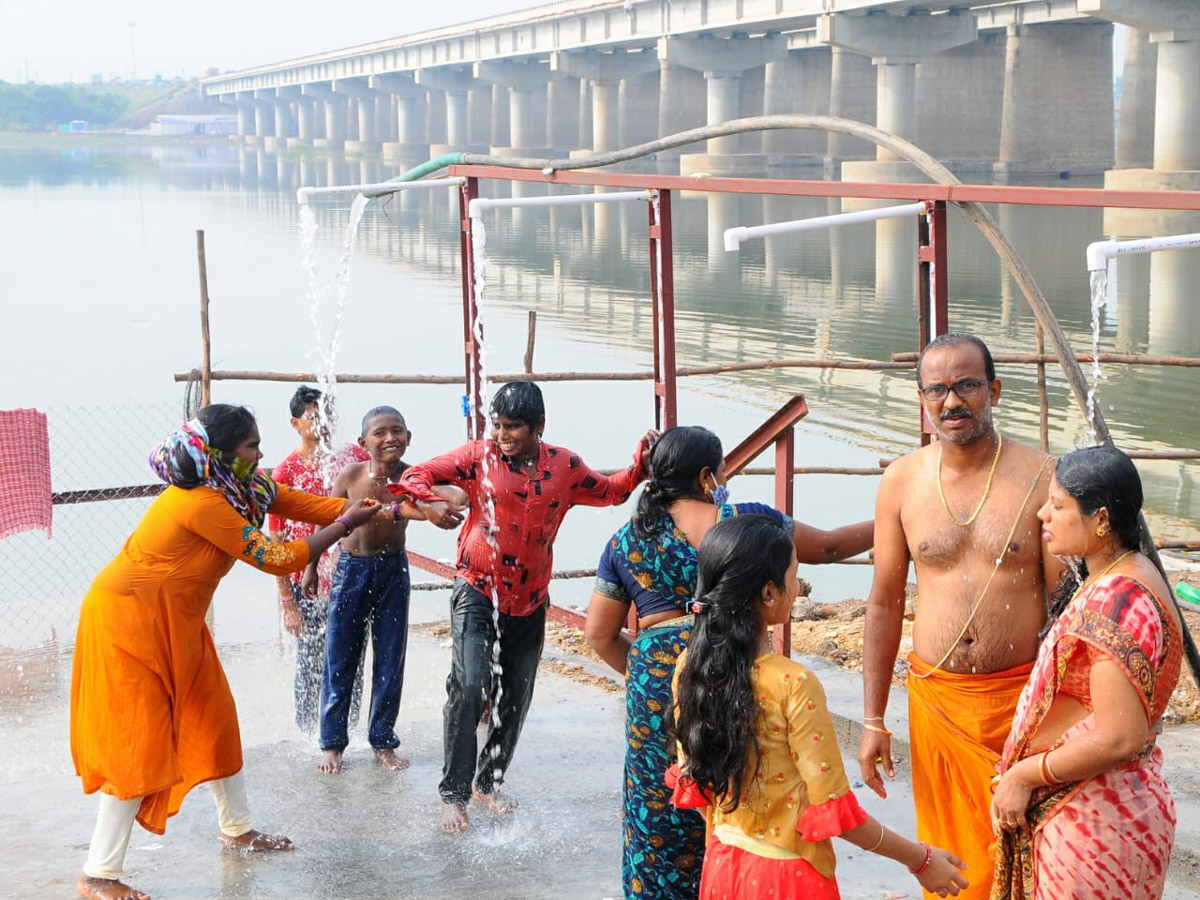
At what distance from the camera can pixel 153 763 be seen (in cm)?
396

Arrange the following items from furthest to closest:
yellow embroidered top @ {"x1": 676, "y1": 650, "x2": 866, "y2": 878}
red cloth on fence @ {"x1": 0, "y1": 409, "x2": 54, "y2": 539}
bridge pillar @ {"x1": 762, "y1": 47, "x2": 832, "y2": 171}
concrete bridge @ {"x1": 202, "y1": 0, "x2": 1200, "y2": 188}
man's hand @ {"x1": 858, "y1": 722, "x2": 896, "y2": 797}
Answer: bridge pillar @ {"x1": 762, "y1": 47, "x2": 832, "y2": 171} < concrete bridge @ {"x1": 202, "y1": 0, "x2": 1200, "y2": 188} < red cloth on fence @ {"x1": 0, "y1": 409, "x2": 54, "y2": 539} < man's hand @ {"x1": 858, "y1": 722, "x2": 896, "y2": 797} < yellow embroidered top @ {"x1": 676, "y1": 650, "x2": 866, "y2": 878}

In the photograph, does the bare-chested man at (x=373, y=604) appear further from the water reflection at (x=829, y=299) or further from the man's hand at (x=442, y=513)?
the water reflection at (x=829, y=299)

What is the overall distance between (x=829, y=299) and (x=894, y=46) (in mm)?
16005

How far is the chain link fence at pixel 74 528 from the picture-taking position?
298 inches

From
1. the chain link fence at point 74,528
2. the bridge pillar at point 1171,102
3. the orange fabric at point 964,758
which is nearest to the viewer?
the orange fabric at point 964,758

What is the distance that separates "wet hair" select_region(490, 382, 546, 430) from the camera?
13.9 ft

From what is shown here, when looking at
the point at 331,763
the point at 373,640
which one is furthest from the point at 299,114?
the point at 331,763

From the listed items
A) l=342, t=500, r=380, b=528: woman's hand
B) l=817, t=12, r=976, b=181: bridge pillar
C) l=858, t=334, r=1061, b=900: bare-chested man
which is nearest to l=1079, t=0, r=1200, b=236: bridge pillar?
l=817, t=12, r=976, b=181: bridge pillar

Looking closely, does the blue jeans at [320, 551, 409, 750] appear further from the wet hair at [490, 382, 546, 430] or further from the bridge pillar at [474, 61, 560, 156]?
the bridge pillar at [474, 61, 560, 156]

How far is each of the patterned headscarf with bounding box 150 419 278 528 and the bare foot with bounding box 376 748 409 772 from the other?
1261 millimetres

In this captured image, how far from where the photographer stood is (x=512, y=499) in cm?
439

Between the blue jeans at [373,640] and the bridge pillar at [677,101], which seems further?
the bridge pillar at [677,101]

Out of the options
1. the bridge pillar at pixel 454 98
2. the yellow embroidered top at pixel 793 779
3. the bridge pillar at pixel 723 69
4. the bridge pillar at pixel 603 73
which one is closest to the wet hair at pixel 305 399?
the yellow embroidered top at pixel 793 779

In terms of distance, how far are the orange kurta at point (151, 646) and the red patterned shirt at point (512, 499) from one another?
0.65m
